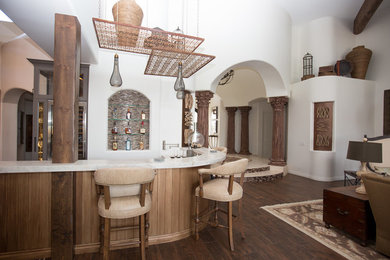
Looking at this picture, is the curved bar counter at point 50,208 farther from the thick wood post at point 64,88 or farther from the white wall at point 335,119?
the white wall at point 335,119

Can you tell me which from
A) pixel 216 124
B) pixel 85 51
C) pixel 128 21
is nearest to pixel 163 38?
pixel 128 21

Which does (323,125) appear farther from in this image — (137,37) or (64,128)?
(64,128)

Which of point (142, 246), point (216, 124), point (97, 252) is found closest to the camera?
point (142, 246)

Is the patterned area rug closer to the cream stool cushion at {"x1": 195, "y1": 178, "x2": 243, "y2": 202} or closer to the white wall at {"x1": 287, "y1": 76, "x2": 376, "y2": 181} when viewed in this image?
the cream stool cushion at {"x1": 195, "y1": 178, "x2": 243, "y2": 202}

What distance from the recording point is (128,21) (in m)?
2.50

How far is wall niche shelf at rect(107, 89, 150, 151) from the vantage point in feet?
15.1

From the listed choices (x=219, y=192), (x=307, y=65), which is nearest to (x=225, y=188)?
(x=219, y=192)

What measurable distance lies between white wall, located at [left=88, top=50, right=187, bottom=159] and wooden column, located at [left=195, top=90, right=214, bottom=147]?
22.8 inches

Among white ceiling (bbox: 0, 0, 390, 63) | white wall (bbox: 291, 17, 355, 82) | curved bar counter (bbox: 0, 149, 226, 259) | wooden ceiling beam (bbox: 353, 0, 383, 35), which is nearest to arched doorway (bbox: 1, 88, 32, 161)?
white ceiling (bbox: 0, 0, 390, 63)

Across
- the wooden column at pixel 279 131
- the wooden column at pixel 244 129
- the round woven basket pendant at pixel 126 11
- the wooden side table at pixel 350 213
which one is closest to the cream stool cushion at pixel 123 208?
the round woven basket pendant at pixel 126 11

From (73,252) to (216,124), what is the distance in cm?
912

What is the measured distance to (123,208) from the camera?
1885 mm

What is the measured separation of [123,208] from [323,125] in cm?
596

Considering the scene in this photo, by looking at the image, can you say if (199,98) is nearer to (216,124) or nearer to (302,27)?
(302,27)
